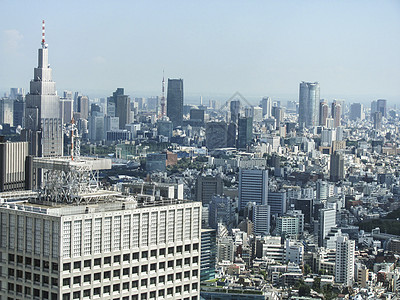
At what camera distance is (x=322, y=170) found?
3175cm

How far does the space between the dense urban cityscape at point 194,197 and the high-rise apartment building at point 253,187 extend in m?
0.04

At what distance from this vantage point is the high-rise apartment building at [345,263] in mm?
15227

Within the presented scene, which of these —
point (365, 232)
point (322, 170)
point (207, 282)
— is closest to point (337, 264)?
point (207, 282)

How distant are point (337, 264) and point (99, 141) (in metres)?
20.5

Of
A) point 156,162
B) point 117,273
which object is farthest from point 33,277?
point 156,162

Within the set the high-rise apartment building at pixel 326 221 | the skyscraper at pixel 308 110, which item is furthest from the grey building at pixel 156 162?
the skyscraper at pixel 308 110

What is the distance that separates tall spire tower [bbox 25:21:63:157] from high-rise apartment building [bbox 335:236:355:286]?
30.1 ft

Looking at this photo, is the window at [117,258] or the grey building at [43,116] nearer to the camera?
the window at [117,258]

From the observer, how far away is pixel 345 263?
15.6 meters

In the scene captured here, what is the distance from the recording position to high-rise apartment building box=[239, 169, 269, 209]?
23.8 metres

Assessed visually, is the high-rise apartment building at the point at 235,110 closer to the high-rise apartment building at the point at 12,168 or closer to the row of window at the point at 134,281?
the high-rise apartment building at the point at 12,168

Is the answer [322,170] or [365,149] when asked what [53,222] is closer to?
[322,170]

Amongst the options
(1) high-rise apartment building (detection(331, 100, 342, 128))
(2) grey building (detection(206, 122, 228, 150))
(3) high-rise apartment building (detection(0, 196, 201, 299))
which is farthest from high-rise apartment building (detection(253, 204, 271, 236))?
(1) high-rise apartment building (detection(331, 100, 342, 128))

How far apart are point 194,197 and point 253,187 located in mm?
2274
